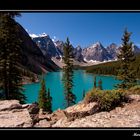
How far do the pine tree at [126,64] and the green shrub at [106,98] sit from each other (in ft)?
62.7

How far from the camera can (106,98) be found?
8031 mm

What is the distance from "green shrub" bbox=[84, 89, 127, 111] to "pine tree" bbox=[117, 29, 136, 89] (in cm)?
1912

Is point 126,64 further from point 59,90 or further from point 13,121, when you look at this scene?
point 59,90

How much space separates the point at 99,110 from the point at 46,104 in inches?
1122

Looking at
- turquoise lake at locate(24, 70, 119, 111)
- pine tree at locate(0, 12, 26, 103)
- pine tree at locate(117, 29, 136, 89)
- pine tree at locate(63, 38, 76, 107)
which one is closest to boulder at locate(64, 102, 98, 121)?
pine tree at locate(0, 12, 26, 103)

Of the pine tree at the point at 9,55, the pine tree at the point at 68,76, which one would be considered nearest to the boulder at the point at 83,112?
the pine tree at the point at 9,55

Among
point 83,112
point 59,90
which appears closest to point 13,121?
point 83,112

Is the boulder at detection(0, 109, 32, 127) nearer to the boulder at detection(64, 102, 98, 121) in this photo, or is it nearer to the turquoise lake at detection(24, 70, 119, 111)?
the boulder at detection(64, 102, 98, 121)

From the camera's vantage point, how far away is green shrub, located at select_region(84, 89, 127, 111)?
25.5 ft

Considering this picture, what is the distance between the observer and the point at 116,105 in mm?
7965

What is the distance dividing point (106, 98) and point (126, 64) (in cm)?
2088

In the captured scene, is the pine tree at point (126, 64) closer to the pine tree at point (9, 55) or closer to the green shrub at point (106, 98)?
the pine tree at point (9, 55)

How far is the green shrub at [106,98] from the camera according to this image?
7781 mm

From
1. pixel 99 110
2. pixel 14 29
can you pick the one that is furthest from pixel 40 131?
pixel 14 29
